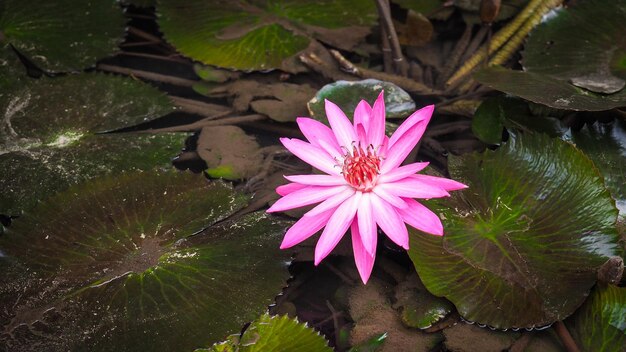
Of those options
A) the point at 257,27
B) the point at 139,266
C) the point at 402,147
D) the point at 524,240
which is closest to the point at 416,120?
the point at 402,147

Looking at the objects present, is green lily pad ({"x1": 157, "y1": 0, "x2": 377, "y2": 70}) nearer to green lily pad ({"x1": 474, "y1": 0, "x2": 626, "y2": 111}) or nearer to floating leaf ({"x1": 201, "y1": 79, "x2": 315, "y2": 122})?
floating leaf ({"x1": 201, "y1": 79, "x2": 315, "y2": 122})

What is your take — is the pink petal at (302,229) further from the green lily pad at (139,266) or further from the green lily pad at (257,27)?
the green lily pad at (257,27)

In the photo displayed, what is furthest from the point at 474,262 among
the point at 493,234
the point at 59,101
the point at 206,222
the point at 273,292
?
the point at 59,101

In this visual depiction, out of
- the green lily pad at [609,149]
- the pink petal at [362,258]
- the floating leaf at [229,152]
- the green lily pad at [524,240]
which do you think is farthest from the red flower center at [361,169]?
the green lily pad at [609,149]

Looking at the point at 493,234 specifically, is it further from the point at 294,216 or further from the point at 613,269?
the point at 294,216

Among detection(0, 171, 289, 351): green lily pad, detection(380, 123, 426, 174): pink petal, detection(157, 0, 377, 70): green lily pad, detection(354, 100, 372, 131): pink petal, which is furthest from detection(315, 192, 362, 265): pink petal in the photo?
detection(157, 0, 377, 70): green lily pad

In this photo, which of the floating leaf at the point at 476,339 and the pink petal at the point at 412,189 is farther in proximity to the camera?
the floating leaf at the point at 476,339
